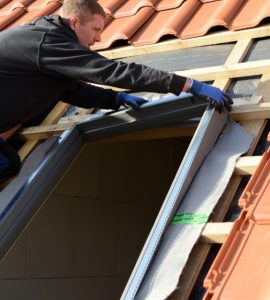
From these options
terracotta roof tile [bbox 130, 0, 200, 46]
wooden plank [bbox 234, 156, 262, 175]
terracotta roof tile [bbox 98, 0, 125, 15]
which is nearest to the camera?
wooden plank [bbox 234, 156, 262, 175]

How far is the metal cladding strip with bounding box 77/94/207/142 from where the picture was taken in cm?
328

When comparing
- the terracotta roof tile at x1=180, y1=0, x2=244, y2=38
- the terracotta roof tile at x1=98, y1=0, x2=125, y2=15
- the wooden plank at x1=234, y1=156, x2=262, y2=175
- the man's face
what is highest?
the terracotta roof tile at x1=98, y1=0, x2=125, y2=15

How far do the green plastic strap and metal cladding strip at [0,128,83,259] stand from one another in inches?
35.9

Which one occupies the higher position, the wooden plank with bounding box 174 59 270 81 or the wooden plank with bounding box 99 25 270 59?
the wooden plank with bounding box 99 25 270 59

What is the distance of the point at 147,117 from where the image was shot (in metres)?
3.43

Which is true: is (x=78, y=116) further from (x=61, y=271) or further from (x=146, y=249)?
(x=61, y=271)

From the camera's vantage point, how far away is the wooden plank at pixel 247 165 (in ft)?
9.48

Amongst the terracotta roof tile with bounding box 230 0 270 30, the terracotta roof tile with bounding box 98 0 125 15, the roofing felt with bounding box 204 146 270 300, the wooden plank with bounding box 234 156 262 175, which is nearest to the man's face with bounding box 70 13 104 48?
the terracotta roof tile with bounding box 230 0 270 30

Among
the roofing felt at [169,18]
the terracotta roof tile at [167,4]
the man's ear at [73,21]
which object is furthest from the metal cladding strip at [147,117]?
the terracotta roof tile at [167,4]

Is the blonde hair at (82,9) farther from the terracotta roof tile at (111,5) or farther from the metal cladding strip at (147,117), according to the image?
the terracotta roof tile at (111,5)

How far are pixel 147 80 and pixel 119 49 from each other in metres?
1.23

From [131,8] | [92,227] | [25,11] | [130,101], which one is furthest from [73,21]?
[92,227]

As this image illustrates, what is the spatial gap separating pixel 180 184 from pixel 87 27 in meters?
1.00

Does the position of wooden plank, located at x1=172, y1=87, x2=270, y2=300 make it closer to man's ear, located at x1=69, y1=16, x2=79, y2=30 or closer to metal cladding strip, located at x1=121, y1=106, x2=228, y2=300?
metal cladding strip, located at x1=121, y1=106, x2=228, y2=300
